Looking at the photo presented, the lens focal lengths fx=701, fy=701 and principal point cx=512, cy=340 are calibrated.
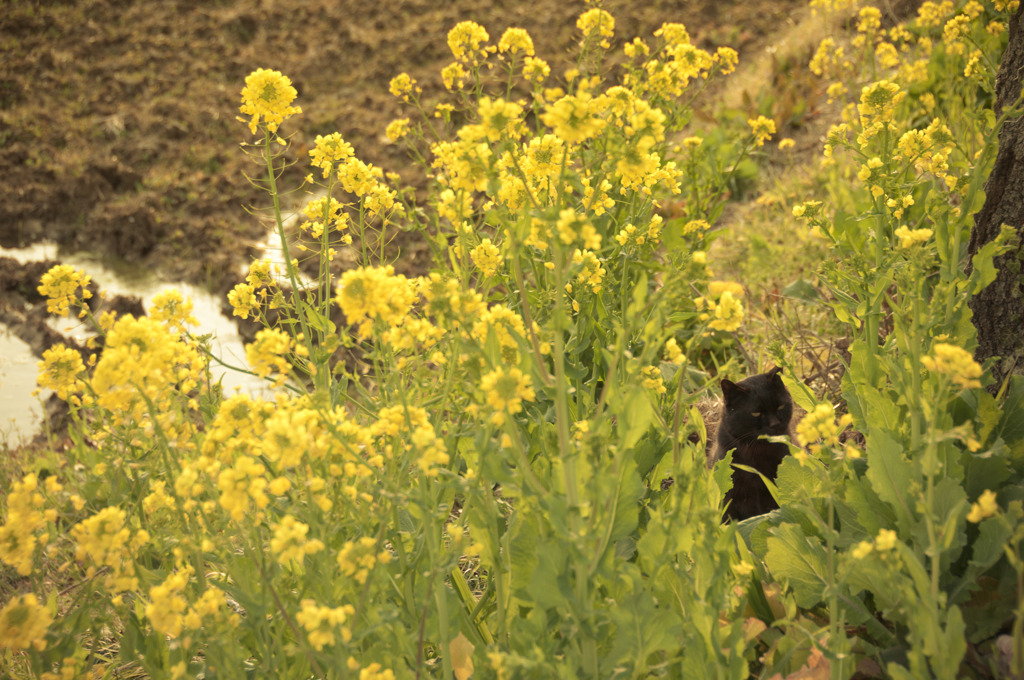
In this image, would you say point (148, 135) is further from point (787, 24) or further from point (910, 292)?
point (910, 292)

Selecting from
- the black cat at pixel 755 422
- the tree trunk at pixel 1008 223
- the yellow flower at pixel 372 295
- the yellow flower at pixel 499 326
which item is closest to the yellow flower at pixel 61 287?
the yellow flower at pixel 372 295

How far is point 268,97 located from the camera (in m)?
1.67

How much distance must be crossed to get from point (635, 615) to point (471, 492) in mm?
344

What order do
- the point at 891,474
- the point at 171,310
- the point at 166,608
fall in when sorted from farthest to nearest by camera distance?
the point at 171,310 → the point at 891,474 → the point at 166,608

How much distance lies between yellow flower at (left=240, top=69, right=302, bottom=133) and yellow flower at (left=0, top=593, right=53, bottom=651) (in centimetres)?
108

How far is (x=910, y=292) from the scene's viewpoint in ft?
4.10

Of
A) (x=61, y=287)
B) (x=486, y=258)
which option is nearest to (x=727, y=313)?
(x=486, y=258)

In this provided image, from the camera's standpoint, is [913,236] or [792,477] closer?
[913,236]

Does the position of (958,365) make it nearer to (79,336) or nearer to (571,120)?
(571,120)

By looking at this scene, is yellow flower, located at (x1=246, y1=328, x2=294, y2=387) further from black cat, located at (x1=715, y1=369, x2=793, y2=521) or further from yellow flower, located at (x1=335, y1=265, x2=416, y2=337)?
black cat, located at (x1=715, y1=369, x2=793, y2=521)

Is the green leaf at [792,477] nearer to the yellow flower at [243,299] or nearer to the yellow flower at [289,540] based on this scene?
the yellow flower at [289,540]

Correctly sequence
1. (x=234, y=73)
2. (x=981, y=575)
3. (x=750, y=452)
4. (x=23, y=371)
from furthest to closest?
(x=234, y=73)
(x=23, y=371)
(x=750, y=452)
(x=981, y=575)

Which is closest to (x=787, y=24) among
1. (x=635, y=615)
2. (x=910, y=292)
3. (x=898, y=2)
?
(x=898, y=2)

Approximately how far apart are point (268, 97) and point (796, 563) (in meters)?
1.56
